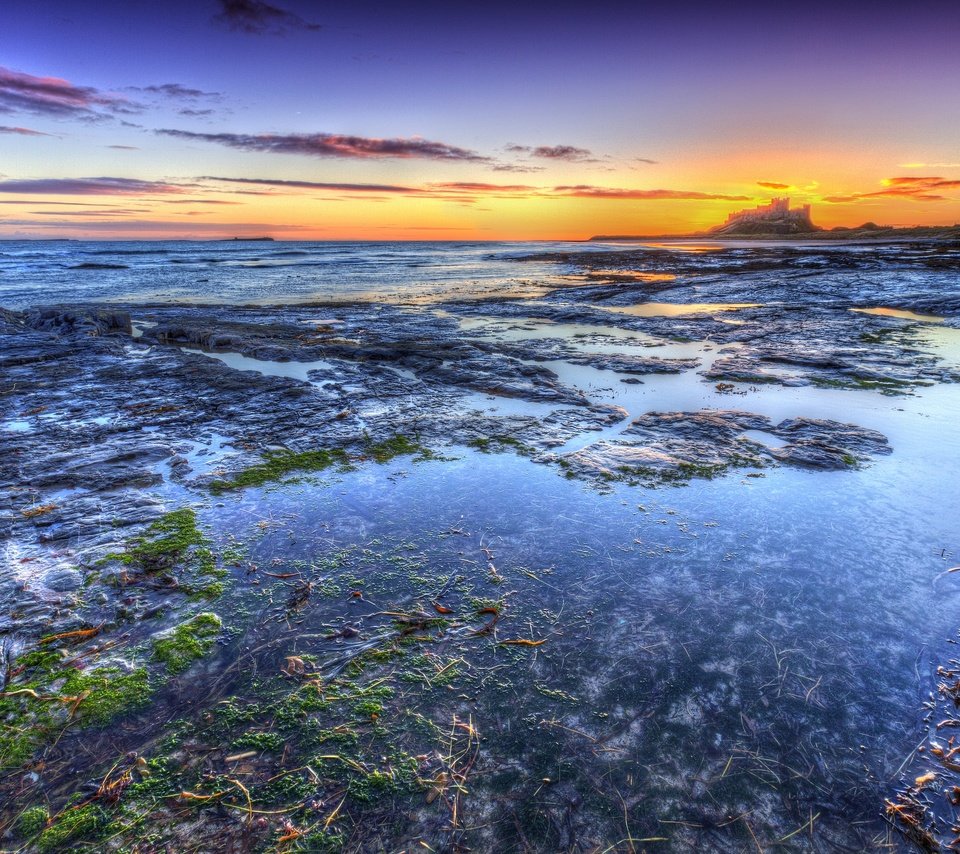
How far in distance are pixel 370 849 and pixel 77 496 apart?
591 centimetres

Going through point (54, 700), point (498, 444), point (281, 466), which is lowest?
point (54, 700)

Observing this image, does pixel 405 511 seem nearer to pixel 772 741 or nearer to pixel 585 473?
pixel 585 473

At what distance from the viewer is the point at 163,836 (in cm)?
279

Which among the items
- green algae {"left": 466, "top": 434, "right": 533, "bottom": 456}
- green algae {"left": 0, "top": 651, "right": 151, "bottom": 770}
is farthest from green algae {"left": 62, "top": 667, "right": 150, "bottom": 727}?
green algae {"left": 466, "top": 434, "right": 533, "bottom": 456}

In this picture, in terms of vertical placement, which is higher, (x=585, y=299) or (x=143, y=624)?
(x=585, y=299)

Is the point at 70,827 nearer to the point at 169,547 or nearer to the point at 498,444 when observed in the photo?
the point at 169,547

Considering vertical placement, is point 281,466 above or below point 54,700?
above

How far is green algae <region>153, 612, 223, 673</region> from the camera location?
395 centimetres

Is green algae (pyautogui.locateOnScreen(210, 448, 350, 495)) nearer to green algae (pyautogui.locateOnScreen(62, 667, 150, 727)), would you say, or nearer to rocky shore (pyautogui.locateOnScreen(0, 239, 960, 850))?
rocky shore (pyautogui.locateOnScreen(0, 239, 960, 850))

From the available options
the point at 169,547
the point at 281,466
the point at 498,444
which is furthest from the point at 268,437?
the point at 498,444

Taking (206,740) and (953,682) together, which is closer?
(206,740)

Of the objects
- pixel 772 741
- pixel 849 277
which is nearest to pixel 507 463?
pixel 772 741

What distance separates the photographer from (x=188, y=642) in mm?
4117

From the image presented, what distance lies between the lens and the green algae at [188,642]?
155 inches
